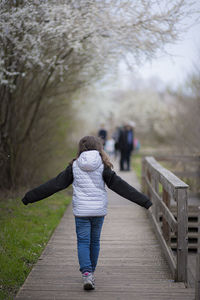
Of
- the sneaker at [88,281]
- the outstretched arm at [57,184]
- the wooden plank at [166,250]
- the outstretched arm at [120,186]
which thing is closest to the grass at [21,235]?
the sneaker at [88,281]

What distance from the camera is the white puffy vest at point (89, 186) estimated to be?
3879 mm

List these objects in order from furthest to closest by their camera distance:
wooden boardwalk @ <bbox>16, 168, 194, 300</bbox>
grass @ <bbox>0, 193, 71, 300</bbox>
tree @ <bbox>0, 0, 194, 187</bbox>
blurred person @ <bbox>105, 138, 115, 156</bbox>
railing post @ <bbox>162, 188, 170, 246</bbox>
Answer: blurred person @ <bbox>105, 138, 115, 156</bbox>
tree @ <bbox>0, 0, 194, 187</bbox>
railing post @ <bbox>162, 188, 170, 246</bbox>
grass @ <bbox>0, 193, 71, 300</bbox>
wooden boardwalk @ <bbox>16, 168, 194, 300</bbox>

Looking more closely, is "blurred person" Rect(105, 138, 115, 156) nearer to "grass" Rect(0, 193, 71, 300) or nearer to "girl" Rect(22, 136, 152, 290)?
"grass" Rect(0, 193, 71, 300)

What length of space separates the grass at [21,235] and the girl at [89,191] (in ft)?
2.59

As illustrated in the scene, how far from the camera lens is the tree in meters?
7.14

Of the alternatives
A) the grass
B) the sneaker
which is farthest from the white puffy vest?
the grass

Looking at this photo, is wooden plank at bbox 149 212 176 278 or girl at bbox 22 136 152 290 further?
wooden plank at bbox 149 212 176 278

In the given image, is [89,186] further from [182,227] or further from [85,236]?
[182,227]

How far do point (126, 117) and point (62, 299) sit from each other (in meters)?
34.2

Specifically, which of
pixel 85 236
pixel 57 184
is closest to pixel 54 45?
pixel 57 184

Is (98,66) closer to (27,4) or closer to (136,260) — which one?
(27,4)

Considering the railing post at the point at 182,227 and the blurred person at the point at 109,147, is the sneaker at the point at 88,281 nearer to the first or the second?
the railing post at the point at 182,227

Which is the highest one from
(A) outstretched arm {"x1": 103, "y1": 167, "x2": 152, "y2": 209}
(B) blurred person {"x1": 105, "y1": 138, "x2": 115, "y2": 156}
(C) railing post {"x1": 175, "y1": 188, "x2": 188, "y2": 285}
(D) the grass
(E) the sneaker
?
(A) outstretched arm {"x1": 103, "y1": 167, "x2": 152, "y2": 209}

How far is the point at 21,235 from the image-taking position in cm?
604
